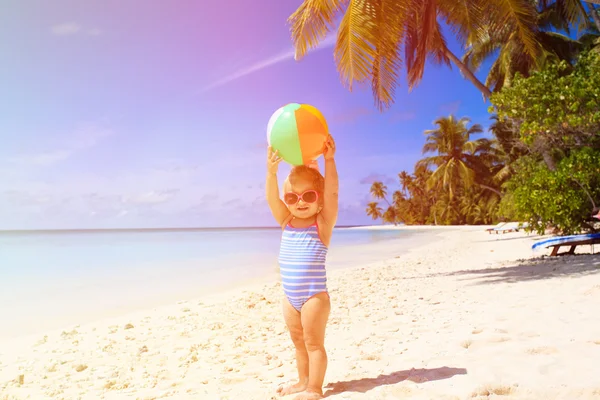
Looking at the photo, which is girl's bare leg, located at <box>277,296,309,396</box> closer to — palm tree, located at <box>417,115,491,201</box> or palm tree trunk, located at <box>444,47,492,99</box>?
palm tree trunk, located at <box>444,47,492,99</box>

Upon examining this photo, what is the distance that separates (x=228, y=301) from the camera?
863 centimetres

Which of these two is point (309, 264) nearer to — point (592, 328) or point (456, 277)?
point (592, 328)

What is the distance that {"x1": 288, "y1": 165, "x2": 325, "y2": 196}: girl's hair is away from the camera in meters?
3.27

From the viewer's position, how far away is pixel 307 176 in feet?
10.7

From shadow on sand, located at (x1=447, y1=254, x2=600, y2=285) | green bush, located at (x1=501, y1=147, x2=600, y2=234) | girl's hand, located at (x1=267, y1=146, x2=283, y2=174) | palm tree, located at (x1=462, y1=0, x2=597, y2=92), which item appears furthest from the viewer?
palm tree, located at (x1=462, y1=0, x2=597, y2=92)

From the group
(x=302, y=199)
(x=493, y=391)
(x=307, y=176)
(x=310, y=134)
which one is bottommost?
(x=493, y=391)

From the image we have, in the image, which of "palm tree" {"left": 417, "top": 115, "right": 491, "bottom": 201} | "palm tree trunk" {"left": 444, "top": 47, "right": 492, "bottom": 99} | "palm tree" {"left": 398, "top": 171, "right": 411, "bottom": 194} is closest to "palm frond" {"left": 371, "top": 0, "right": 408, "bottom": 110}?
"palm tree trunk" {"left": 444, "top": 47, "right": 492, "bottom": 99}

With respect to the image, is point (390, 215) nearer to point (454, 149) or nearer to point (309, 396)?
point (454, 149)

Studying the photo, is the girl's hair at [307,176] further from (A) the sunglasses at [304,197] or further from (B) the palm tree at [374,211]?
(B) the palm tree at [374,211]

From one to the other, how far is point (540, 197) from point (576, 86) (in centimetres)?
274

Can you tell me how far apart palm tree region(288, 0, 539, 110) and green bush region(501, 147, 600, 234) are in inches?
118

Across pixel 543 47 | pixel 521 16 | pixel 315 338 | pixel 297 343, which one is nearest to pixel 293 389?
pixel 297 343

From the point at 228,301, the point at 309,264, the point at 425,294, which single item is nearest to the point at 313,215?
the point at 309,264

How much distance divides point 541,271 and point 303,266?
804 cm
